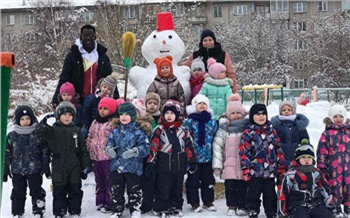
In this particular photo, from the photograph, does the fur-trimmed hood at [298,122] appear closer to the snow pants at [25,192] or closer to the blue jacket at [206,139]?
the blue jacket at [206,139]

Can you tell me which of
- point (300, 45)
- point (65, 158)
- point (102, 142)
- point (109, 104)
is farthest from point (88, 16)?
point (65, 158)

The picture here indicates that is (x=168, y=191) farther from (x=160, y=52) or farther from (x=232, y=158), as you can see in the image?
(x=160, y=52)

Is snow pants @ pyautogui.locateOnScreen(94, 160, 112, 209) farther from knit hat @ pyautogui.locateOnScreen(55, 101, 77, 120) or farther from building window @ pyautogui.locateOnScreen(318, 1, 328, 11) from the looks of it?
building window @ pyautogui.locateOnScreen(318, 1, 328, 11)

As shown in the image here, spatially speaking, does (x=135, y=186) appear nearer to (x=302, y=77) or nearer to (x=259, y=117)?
(x=259, y=117)

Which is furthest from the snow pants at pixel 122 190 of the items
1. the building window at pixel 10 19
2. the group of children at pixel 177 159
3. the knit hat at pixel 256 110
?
the building window at pixel 10 19

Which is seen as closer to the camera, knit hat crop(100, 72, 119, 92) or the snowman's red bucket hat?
knit hat crop(100, 72, 119, 92)

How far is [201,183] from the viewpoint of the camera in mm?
6105

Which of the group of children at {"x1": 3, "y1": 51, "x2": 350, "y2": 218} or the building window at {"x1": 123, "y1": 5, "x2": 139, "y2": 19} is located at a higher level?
the building window at {"x1": 123, "y1": 5, "x2": 139, "y2": 19}

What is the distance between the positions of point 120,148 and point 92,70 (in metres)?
1.60

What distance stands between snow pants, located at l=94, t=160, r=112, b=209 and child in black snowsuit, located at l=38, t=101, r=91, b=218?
295 mm

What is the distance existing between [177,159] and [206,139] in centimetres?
49

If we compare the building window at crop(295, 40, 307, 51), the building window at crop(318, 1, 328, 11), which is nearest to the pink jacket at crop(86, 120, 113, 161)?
the building window at crop(295, 40, 307, 51)

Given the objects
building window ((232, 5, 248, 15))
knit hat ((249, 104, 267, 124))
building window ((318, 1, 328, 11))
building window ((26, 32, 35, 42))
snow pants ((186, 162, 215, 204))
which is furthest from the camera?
building window ((232, 5, 248, 15))

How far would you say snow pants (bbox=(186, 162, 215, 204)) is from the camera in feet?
19.7
